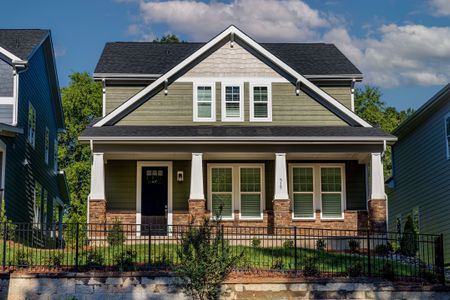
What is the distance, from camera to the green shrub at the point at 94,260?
1869 cm

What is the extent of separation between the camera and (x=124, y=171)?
2792cm

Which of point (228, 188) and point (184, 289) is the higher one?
point (228, 188)

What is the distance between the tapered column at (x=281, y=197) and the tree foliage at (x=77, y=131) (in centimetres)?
2709

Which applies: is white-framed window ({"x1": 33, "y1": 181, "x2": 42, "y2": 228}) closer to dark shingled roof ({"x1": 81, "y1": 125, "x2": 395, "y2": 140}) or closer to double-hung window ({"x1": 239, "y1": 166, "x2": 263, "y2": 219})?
dark shingled roof ({"x1": 81, "y1": 125, "x2": 395, "y2": 140})

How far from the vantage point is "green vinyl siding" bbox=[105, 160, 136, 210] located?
27.7m

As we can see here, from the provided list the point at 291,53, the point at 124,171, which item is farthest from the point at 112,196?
the point at 291,53

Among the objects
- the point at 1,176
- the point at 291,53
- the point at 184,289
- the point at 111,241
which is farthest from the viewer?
the point at 291,53

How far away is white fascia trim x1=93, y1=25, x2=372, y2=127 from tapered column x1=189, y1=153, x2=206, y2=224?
3231mm

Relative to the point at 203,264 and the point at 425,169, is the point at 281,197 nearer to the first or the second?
the point at 425,169

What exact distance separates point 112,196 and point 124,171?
1.01 meters

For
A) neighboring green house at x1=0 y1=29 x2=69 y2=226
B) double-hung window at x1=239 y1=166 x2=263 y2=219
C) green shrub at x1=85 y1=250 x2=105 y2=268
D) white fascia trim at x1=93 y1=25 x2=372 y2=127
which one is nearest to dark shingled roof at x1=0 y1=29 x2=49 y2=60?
neighboring green house at x1=0 y1=29 x2=69 y2=226

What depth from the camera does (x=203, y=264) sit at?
Result: 55.4ft

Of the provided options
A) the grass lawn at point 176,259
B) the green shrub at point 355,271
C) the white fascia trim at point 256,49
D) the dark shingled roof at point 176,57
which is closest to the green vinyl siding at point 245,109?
the white fascia trim at point 256,49

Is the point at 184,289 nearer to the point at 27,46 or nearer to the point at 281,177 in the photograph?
the point at 281,177
